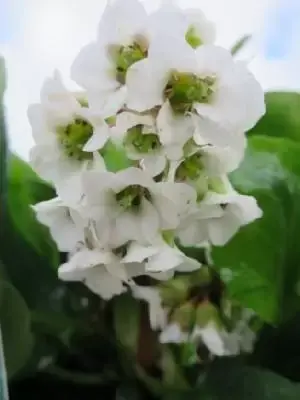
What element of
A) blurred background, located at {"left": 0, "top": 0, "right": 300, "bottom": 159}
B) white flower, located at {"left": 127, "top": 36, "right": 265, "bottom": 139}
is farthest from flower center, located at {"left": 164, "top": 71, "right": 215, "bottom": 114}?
blurred background, located at {"left": 0, "top": 0, "right": 300, "bottom": 159}

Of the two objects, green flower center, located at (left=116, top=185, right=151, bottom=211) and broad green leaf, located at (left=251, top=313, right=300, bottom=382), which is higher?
green flower center, located at (left=116, top=185, right=151, bottom=211)

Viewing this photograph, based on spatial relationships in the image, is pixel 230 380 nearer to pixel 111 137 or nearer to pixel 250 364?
pixel 250 364

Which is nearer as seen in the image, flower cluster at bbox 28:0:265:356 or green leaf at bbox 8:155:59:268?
flower cluster at bbox 28:0:265:356

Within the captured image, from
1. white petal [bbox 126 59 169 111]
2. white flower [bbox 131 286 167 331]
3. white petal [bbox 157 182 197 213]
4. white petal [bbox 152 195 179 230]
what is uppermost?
white petal [bbox 126 59 169 111]

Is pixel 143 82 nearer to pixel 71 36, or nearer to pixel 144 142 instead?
pixel 144 142

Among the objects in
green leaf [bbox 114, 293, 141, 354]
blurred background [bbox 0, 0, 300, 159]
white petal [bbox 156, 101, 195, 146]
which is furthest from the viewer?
blurred background [bbox 0, 0, 300, 159]

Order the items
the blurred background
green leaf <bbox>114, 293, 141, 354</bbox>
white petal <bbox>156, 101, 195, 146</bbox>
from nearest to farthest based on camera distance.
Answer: white petal <bbox>156, 101, 195, 146</bbox>, green leaf <bbox>114, 293, 141, 354</bbox>, the blurred background

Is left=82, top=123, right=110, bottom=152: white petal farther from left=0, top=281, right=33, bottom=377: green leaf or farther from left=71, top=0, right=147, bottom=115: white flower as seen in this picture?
left=0, top=281, right=33, bottom=377: green leaf
